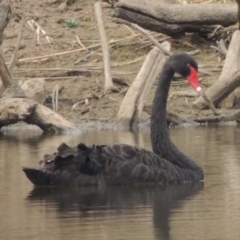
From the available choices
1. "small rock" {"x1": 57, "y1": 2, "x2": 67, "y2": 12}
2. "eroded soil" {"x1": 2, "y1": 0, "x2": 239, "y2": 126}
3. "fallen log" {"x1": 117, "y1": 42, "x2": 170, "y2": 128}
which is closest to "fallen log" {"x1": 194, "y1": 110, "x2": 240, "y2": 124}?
"eroded soil" {"x1": 2, "y1": 0, "x2": 239, "y2": 126}

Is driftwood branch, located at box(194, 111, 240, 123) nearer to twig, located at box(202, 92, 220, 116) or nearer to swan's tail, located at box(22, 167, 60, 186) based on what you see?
twig, located at box(202, 92, 220, 116)

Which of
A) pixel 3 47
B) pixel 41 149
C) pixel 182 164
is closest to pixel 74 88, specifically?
pixel 3 47

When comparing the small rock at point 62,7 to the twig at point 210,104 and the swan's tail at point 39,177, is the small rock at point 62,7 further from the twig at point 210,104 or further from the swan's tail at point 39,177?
the swan's tail at point 39,177

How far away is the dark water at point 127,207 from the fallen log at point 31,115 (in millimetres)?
2044

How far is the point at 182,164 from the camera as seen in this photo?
1012cm

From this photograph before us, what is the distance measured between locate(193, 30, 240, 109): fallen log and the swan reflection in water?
5.13m

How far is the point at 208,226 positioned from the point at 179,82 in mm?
8952

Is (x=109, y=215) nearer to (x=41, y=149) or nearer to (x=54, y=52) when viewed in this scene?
(x=41, y=149)

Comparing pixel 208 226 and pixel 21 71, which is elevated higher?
pixel 21 71

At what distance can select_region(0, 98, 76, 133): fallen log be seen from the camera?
14.0m

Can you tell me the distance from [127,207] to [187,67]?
2149 mm


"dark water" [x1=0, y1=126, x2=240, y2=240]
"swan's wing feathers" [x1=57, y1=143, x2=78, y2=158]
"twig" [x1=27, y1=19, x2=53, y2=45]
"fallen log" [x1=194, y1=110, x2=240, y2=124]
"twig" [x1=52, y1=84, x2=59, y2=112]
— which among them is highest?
"twig" [x1=27, y1=19, x2=53, y2=45]

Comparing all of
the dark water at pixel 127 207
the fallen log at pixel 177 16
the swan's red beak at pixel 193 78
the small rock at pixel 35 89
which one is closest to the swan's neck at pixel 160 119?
the swan's red beak at pixel 193 78

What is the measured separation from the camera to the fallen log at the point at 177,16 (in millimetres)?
15883
